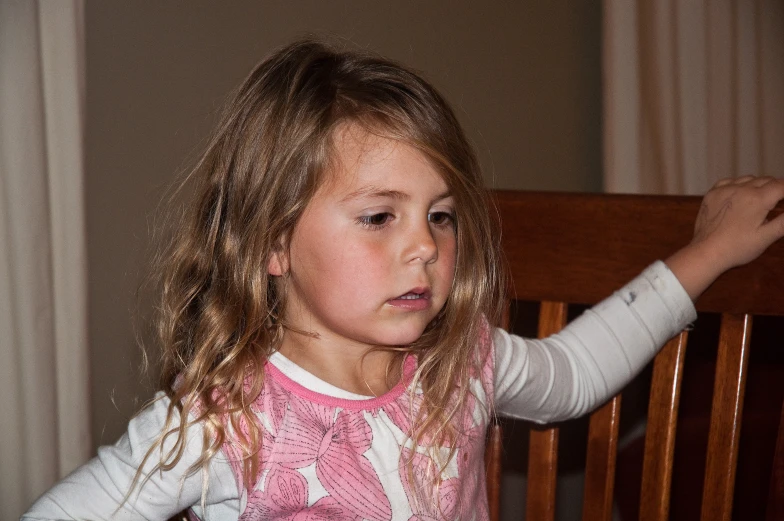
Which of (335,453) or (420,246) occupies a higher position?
(420,246)

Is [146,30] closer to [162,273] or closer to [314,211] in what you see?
[162,273]

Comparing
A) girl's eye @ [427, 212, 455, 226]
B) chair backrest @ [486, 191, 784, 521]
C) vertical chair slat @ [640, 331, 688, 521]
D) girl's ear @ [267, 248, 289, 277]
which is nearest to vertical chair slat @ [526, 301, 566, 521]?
chair backrest @ [486, 191, 784, 521]

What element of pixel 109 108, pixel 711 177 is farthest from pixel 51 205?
pixel 711 177

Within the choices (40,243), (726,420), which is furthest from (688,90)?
(40,243)

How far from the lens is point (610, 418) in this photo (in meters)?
1.11

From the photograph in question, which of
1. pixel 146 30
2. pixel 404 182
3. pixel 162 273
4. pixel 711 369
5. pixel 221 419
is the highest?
pixel 146 30

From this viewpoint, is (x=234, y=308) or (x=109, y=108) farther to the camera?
(x=109, y=108)

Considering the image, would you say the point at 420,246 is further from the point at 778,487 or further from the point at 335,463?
the point at 778,487

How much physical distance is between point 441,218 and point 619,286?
11.5 inches

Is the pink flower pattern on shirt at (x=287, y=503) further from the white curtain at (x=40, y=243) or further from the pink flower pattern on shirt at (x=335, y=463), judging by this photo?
the white curtain at (x=40, y=243)

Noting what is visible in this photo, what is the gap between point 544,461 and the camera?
43.3 inches

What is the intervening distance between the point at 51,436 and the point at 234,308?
0.48 meters

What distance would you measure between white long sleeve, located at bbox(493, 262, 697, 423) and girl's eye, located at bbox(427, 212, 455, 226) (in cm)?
18

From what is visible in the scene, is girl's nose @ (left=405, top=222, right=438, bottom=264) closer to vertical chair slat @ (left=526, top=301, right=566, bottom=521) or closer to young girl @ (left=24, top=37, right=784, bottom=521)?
young girl @ (left=24, top=37, right=784, bottom=521)
